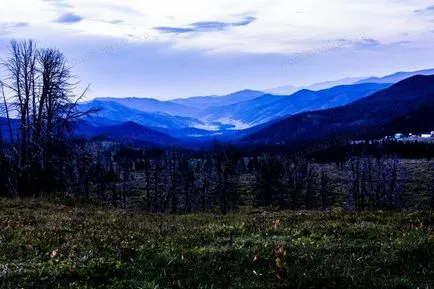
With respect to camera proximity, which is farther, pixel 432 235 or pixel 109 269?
pixel 432 235

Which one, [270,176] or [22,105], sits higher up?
[22,105]

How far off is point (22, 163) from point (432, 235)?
33224 millimetres

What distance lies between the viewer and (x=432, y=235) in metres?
12.6

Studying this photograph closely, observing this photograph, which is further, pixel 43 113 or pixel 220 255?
pixel 43 113

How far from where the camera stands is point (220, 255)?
11.0 m

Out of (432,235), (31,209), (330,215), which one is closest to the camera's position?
(432,235)

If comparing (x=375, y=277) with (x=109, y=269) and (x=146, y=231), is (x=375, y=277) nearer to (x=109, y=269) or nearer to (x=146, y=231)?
(x=109, y=269)

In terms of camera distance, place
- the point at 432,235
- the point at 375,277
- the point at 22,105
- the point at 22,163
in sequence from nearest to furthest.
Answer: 1. the point at 375,277
2. the point at 432,235
3. the point at 22,163
4. the point at 22,105

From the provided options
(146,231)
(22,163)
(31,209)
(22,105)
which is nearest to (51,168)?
(22,163)

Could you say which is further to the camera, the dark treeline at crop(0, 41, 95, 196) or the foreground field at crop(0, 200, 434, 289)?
the dark treeline at crop(0, 41, 95, 196)

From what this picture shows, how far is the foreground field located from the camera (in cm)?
912

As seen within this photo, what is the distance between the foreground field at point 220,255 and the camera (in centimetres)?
912

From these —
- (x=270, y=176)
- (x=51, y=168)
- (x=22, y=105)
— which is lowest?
(x=270, y=176)

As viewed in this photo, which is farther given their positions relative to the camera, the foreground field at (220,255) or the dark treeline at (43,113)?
the dark treeline at (43,113)
